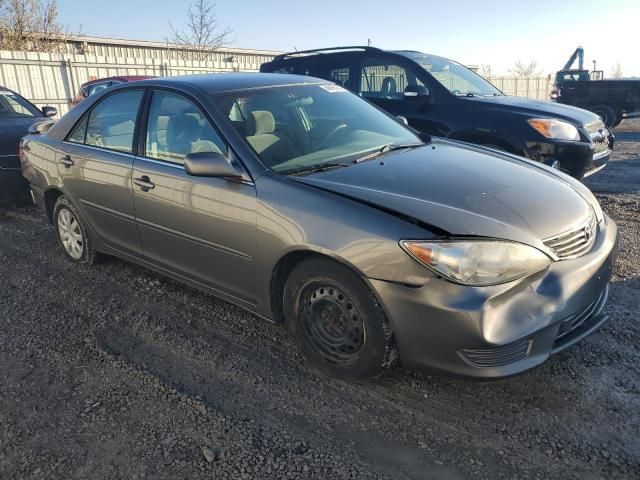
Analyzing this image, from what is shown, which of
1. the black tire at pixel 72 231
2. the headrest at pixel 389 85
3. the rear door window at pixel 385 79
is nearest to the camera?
the black tire at pixel 72 231

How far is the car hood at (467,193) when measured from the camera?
8.48 ft

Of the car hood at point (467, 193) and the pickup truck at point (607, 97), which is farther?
the pickup truck at point (607, 97)

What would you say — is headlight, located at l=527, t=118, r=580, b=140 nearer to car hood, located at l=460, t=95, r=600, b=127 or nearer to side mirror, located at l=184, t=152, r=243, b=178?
car hood, located at l=460, t=95, r=600, b=127

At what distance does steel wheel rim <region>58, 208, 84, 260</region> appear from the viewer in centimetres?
476

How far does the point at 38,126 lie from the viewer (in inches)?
206

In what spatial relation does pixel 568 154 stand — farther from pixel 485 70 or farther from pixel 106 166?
pixel 485 70

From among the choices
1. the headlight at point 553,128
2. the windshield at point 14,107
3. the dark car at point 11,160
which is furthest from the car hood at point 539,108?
the windshield at point 14,107

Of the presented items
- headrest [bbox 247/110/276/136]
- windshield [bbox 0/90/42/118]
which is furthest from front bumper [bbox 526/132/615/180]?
windshield [bbox 0/90/42/118]

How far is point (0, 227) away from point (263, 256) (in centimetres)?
465

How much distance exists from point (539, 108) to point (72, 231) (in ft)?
17.0

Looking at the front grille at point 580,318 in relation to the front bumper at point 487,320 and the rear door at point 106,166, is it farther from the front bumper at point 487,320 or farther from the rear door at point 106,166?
the rear door at point 106,166

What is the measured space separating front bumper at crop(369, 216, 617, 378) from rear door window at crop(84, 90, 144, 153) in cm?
244

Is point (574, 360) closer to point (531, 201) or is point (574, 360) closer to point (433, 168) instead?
point (531, 201)

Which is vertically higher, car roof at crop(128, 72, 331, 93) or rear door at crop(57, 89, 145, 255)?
car roof at crop(128, 72, 331, 93)
